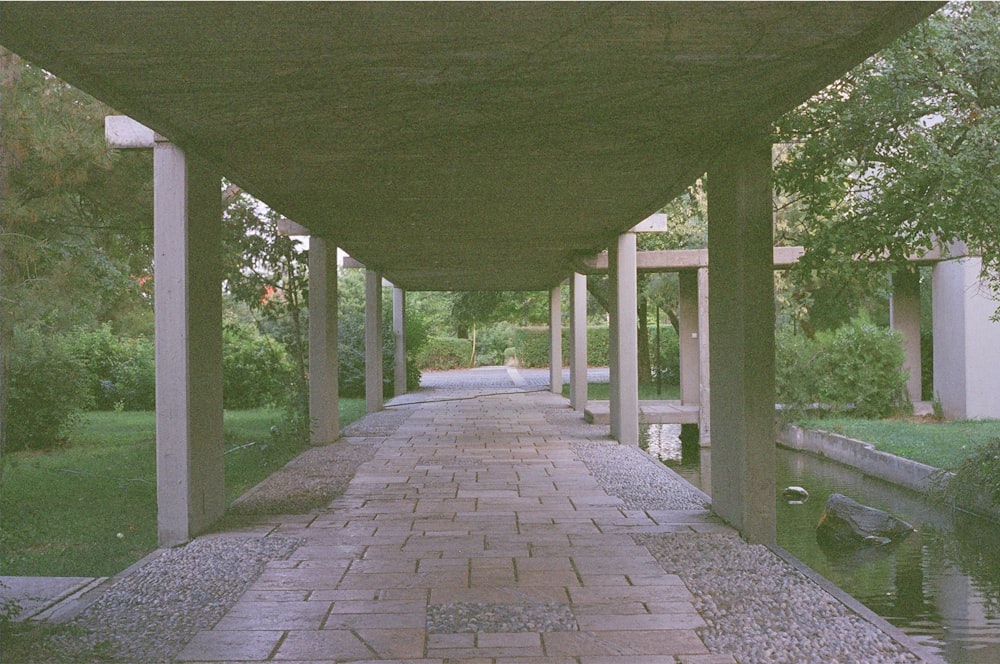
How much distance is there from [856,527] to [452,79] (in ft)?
14.6

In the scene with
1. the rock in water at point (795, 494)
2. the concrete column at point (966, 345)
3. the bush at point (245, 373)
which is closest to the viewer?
the rock in water at point (795, 494)

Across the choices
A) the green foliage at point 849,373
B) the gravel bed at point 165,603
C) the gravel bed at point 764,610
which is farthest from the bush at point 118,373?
the gravel bed at point 764,610

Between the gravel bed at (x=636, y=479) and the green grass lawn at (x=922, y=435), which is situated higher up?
the green grass lawn at (x=922, y=435)

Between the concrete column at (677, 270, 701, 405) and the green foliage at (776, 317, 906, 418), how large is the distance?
4.46 feet

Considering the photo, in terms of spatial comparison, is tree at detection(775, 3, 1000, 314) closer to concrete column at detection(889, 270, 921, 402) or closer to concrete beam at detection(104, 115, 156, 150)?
concrete beam at detection(104, 115, 156, 150)

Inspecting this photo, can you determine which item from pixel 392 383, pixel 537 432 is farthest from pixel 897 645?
pixel 392 383

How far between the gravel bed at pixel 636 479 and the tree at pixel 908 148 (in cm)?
197

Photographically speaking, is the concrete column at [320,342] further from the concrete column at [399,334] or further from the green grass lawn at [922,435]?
the concrete column at [399,334]

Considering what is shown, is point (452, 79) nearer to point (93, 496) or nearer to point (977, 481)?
point (93, 496)

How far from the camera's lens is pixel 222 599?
167 inches

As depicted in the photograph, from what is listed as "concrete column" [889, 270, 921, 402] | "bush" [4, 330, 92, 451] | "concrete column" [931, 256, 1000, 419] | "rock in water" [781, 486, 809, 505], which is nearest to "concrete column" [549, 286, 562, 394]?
"concrete column" [889, 270, 921, 402]

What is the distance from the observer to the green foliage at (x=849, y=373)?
12.9 metres

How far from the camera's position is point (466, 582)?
177 inches

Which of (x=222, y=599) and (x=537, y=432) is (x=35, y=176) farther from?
(x=537, y=432)
